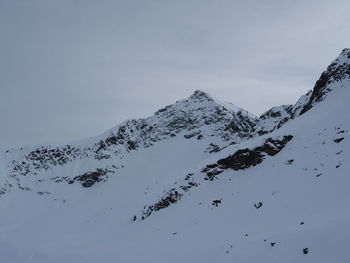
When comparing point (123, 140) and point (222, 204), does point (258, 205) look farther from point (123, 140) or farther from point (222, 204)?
point (123, 140)

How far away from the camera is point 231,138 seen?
75500mm

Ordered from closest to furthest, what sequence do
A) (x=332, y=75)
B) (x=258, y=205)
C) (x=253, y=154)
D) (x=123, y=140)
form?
(x=258, y=205)
(x=253, y=154)
(x=332, y=75)
(x=123, y=140)

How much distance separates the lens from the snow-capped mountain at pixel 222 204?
16.8 metres

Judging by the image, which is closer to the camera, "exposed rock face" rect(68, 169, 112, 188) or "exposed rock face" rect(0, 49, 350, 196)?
"exposed rock face" rect(68, 169, 112, 188)

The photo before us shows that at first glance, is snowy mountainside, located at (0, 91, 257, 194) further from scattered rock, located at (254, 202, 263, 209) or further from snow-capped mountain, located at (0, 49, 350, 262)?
scattered rock, located at (254, 202, 263, 209)

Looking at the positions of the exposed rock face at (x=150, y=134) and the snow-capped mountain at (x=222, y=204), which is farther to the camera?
the exposed rock face at (x=150, y=134)

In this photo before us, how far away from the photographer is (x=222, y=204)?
1099 inches

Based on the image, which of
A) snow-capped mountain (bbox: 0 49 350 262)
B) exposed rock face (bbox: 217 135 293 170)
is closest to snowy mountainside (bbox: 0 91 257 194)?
snow-capped mountain (bbox: 0 49 350 262)

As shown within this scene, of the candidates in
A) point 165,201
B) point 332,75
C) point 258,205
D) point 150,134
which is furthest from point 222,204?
point 150,134

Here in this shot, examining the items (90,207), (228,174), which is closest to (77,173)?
(90,207)

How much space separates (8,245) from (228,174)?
22433mm

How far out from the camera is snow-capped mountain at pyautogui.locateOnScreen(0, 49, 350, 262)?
55.1 ft

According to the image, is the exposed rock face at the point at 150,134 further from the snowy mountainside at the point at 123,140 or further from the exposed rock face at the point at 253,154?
the exposed rock face at the point at 253,154

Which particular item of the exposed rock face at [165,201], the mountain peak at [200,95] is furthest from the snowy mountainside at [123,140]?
the exposed rock face at [165,201]
